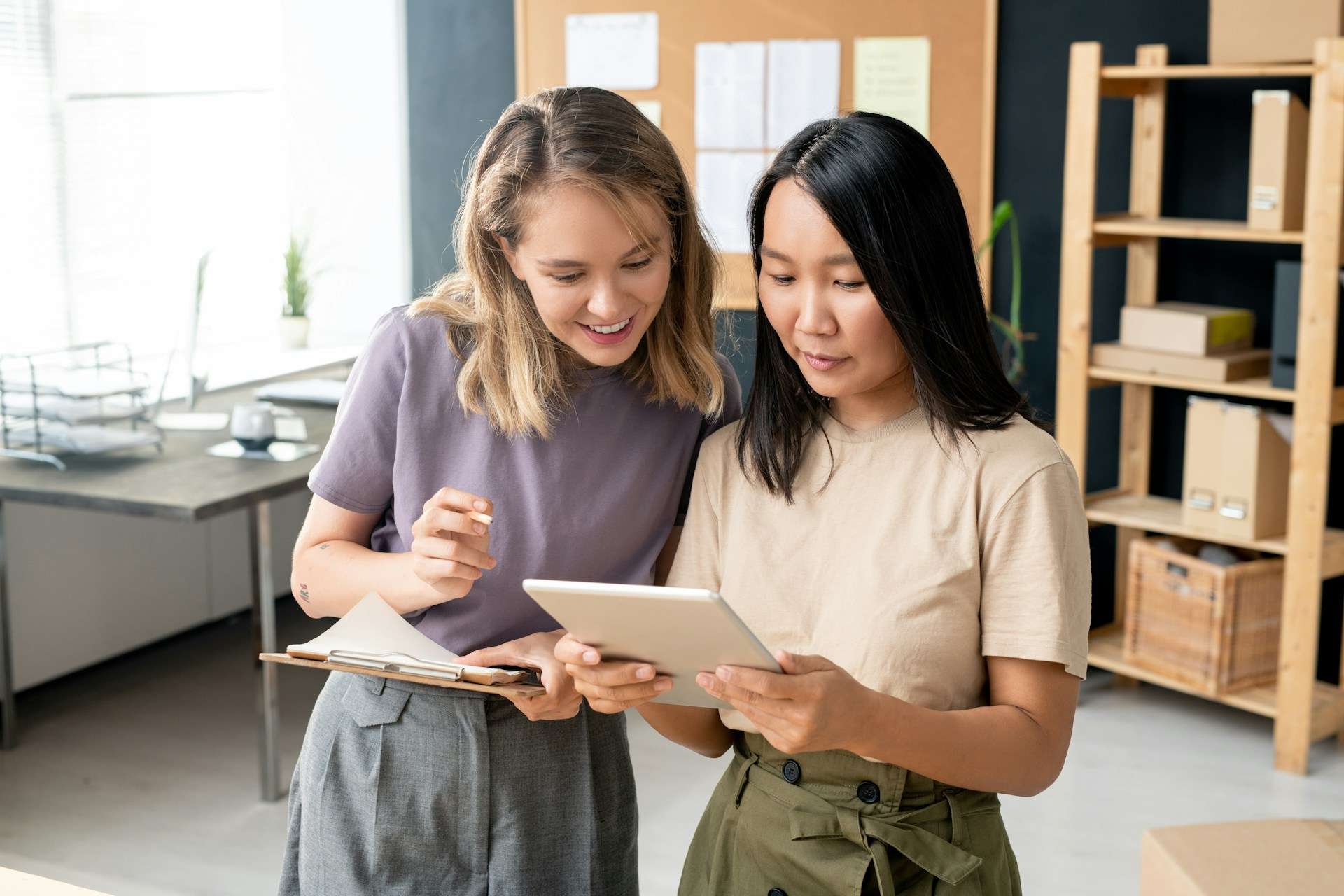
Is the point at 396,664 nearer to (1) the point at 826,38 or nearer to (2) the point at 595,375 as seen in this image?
(2) the point at 595,375

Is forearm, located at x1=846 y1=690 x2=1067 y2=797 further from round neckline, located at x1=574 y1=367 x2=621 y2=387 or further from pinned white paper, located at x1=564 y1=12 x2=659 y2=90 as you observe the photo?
pinned white paper, located at x1=564 y1=12 x2=659 y2=90

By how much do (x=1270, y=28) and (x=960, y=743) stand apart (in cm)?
289

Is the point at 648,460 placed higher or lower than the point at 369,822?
higher

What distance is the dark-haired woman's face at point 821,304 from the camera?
1286 millimetres

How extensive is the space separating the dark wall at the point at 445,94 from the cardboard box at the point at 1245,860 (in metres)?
4.42

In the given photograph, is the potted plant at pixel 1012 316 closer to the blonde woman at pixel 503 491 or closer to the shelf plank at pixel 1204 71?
the shelf plank at pixel 1204 71

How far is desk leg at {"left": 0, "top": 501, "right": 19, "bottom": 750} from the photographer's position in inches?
141

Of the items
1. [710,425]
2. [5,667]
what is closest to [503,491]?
[710,425]

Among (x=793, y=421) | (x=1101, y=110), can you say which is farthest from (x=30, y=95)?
(x=793, y=421)

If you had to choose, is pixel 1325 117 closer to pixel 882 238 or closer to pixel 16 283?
pixel 882 238

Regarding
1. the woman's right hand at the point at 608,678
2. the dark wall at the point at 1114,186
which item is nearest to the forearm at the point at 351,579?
the woman's right hand at the point at 608,678

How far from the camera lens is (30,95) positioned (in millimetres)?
4098

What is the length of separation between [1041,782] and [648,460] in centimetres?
52

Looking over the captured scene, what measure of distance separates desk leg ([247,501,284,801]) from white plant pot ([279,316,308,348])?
1677 mm
